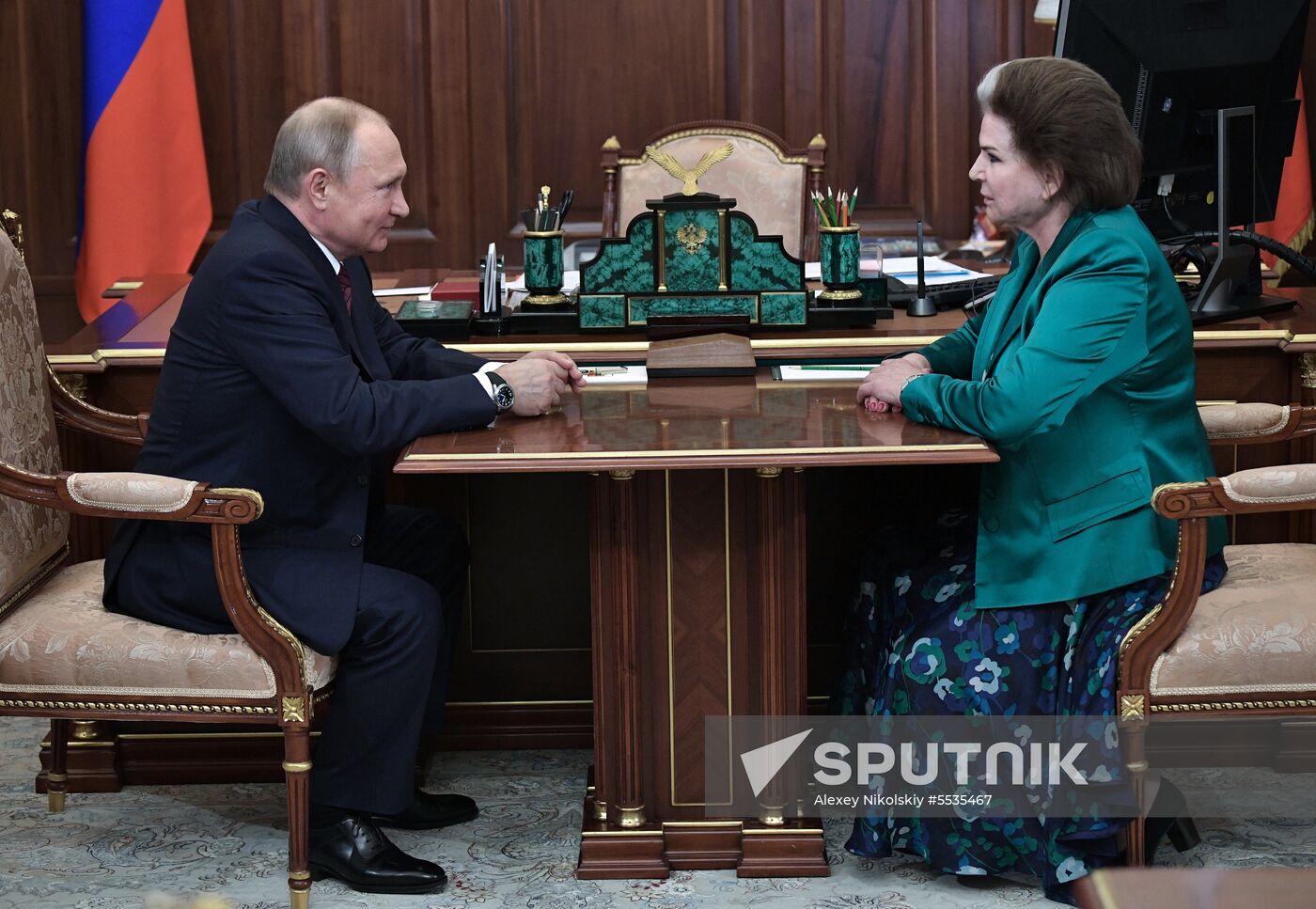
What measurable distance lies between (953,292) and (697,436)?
3.85 feet

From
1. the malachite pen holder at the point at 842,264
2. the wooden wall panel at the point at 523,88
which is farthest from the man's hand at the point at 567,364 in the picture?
the wooden wall panel at the point at 523,88

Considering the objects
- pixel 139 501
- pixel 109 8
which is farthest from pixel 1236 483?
pixel 109 8

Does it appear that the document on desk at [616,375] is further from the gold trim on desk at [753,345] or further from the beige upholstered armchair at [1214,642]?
the beige upholstered armchair at [1214,642]

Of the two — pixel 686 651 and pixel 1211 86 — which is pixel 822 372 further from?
pixel 1211 86

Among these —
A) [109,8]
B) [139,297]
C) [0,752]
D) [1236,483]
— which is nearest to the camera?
[1236,483]

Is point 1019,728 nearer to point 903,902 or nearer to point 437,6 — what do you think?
point 903,902

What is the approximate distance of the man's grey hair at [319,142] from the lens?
9.03ft

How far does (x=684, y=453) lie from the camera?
241 cm

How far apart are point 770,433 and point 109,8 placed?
3569mm

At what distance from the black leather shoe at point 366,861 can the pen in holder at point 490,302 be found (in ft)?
3.26

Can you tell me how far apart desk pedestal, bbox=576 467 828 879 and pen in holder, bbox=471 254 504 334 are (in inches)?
26.1

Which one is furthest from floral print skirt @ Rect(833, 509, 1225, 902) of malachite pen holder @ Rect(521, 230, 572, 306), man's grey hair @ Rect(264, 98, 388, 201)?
man's grey hair @ Rect(264, 98, 388, 201)

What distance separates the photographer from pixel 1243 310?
326 cm

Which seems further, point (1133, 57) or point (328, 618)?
point (1133, 57)
